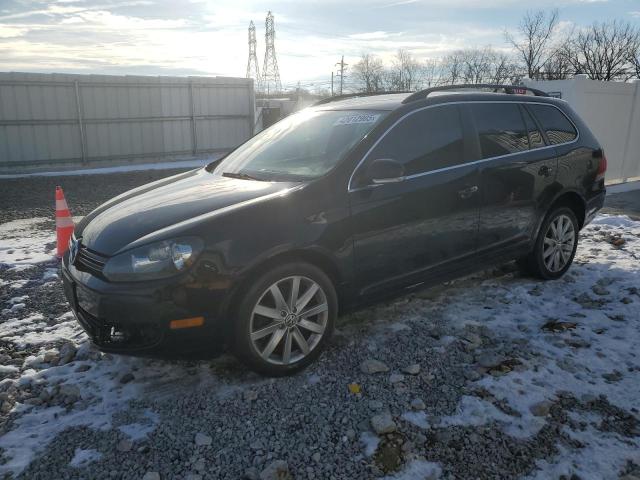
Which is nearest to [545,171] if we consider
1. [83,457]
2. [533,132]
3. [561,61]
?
[533,132]

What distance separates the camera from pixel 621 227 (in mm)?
6992

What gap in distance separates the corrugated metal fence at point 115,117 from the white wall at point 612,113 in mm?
9638

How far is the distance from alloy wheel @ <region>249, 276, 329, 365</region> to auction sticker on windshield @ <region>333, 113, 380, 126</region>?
1315 millimetres

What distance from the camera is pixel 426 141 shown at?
12.9ft

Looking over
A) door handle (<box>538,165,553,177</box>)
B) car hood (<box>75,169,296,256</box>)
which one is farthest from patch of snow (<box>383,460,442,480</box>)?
door handle (<box>538,165,553,177</box>)

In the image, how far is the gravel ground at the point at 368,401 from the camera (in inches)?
102

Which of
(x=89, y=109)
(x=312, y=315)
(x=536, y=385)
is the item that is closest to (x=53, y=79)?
(x=89, y=109)

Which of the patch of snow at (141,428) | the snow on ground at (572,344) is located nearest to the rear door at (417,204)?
the snow on ground at (572,344)

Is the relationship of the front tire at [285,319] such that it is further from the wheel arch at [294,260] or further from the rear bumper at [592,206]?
the rear bumper at [592,206]

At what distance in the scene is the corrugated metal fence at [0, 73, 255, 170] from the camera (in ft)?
45.3

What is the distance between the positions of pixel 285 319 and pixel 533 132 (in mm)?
3007

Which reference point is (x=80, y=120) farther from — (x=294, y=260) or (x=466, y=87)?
(x=294, y=260)

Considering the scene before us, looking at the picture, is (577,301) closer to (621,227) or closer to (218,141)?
A: (621,227)

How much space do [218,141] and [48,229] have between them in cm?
1006
